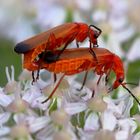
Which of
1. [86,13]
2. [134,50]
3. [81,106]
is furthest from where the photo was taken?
[86,13]

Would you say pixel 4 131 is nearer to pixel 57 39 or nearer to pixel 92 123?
pixel 92 123

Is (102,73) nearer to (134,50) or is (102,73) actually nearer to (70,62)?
(70,62)

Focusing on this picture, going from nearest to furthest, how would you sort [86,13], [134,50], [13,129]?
[13,129], [134,50], [86,13]

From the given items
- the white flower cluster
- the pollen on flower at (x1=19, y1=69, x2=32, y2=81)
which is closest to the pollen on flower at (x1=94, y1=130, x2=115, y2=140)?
the white flower cluster

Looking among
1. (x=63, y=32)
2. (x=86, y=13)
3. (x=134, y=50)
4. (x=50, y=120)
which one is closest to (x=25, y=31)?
(x=86, y=13)

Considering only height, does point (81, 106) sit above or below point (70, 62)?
below

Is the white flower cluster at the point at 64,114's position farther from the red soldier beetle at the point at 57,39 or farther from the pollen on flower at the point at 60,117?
the red soldier beetle at the point at 57,39

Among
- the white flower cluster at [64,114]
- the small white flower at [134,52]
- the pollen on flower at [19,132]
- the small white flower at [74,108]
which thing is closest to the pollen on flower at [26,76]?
the white flower cluster at [64,114]

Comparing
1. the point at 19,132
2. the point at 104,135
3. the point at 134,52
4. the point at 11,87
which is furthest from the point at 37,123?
the point at 134,52
